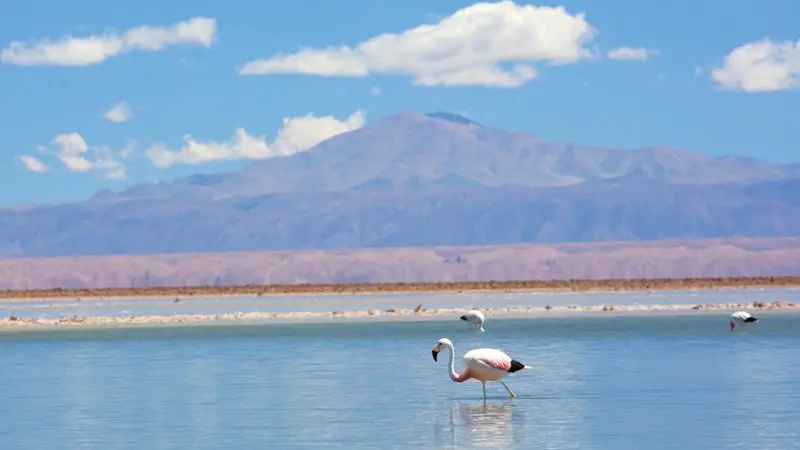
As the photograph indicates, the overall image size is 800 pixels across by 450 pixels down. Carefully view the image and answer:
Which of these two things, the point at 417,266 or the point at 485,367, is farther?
the point at 417,266

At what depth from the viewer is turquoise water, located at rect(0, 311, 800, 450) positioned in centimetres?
1756

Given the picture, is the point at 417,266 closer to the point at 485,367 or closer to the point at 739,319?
the point at 739,319

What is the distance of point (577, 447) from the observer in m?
16.4

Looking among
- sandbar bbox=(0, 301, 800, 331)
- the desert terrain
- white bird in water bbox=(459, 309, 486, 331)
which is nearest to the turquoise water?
white bird in water bbox=(459, 309, 486, 331)

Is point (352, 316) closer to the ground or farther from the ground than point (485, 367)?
farther from the ground

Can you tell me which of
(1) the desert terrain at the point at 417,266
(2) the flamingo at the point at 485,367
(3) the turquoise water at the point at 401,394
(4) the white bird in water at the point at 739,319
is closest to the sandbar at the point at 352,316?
(4) the white bird in water at the point at 739,319

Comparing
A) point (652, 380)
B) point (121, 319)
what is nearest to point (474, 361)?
point (652, 380)

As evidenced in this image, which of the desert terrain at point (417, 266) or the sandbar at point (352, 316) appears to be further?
the desert terrain at point (417, 266)

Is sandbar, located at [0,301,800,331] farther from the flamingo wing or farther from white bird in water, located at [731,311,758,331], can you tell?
the flamingo wing

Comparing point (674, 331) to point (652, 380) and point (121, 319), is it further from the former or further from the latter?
point (121, 319)

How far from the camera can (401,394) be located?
21.9 m

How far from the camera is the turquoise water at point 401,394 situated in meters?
17.6

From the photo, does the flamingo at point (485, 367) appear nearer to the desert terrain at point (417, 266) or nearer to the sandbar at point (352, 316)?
the sandbar at point (352, 316)

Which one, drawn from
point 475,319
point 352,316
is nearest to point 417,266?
point 352,316
